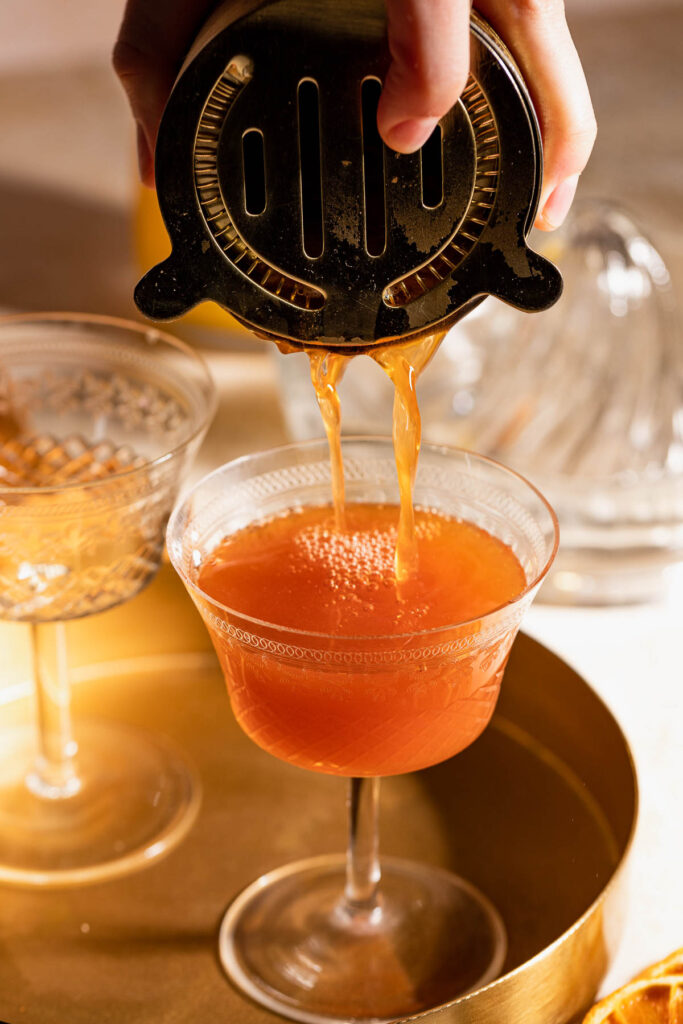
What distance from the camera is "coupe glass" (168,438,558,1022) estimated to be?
81cm

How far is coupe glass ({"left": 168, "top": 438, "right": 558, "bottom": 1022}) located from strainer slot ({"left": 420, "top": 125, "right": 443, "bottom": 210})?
0.24 meters

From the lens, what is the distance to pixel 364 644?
0.77m

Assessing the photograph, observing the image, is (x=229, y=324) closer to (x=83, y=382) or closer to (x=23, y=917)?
(x=83, y=382)

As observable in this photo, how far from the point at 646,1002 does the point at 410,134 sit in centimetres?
55

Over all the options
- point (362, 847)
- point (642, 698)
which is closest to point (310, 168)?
point (362, 847)

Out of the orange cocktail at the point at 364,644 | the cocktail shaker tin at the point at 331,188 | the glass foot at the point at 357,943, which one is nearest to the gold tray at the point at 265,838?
the glass foot at the point at 357,943

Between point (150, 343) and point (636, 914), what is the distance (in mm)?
636

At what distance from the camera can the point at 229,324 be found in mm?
1691

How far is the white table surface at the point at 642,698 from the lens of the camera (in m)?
Result: 0.93

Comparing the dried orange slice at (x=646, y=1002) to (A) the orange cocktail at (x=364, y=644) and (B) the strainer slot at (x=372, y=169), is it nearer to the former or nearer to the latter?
(A) the orange cocktail at (x=364, y=644)

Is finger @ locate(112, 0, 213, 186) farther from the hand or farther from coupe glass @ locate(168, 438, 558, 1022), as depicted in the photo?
coupe glass @ locate(168, 438, 558, 1022)

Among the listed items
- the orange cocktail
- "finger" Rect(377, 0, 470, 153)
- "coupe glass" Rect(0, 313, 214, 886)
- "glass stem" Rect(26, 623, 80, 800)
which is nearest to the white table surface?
the orange cocktail

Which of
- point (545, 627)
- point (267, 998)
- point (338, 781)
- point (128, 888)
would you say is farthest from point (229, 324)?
point (267, 998)

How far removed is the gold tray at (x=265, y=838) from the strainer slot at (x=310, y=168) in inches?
17.7
